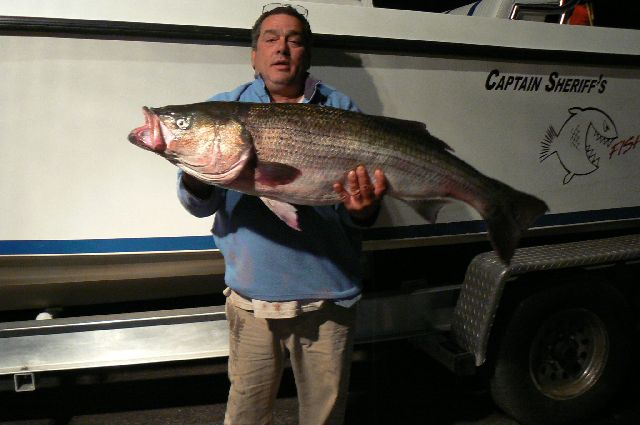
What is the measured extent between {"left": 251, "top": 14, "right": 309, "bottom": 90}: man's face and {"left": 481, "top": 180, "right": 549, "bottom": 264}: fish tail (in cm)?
90

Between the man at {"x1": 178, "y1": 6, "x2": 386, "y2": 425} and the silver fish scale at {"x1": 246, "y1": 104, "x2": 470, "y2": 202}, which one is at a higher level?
the silver fish scale at {"x1": 246, "y1": 104, "x2": 470, "y2": 202}

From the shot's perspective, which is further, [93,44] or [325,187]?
[93,44]

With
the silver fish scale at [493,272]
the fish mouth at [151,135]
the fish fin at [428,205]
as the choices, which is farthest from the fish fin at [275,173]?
the silver fish scale at [493,272]

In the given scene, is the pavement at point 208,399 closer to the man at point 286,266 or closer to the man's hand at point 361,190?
the man at point 286,266

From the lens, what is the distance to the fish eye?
5.92ft

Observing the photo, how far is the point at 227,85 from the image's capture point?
100 inches

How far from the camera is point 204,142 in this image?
181cm

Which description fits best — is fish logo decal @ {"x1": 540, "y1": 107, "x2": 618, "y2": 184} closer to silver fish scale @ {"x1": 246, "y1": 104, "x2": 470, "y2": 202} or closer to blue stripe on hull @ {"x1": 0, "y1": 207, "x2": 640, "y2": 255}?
blue stripe on hull @ {"x1": 0, "y1": 207, "x2": 640, "y2": 255}

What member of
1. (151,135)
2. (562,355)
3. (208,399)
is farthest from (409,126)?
(208,399)

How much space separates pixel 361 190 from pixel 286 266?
0.43 m

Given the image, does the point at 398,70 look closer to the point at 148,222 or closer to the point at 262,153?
the point at 262,153

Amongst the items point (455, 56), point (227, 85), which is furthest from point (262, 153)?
point (455, 56)

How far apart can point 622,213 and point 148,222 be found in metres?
2.76

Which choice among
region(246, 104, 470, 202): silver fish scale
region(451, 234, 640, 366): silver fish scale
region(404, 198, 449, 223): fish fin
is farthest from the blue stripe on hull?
region(246, 104, 470, 202): silver fish scale
